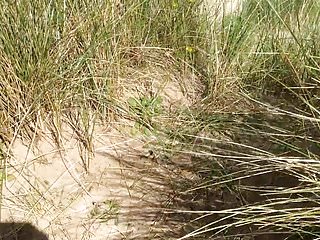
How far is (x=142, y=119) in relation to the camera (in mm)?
2982

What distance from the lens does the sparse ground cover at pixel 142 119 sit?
236 cm

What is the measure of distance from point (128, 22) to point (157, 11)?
281 millimetres

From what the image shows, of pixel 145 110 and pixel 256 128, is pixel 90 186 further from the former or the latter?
pixel 256 128

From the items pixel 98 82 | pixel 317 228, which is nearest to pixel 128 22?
pixel 98 82

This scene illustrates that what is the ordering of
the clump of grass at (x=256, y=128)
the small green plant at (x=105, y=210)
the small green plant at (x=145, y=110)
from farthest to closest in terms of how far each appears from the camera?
the small green plant at (x=145, y=110) → the small green plant at (x=105, y=210) → the clump of grass at (x=256, y=128)

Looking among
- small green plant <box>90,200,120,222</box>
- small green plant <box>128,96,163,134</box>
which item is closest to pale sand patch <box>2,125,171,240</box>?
small green plant <box>90,200,120,222</box>

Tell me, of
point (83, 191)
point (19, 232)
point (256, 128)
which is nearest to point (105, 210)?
point (83, 191)

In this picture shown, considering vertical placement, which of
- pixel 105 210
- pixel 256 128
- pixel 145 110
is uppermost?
pixel 145 110

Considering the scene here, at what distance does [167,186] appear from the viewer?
8.50ft

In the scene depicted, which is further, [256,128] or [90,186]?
[256,128]

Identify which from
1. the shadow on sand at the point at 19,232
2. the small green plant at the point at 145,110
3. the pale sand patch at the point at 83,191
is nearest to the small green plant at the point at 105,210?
the pale sand patch at the point at 83,191

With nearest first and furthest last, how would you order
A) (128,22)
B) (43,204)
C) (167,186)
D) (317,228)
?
(317,228) → (43,204) → (167,186) → (128,22)

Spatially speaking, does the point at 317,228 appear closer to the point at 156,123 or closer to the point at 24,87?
the point at 156,123

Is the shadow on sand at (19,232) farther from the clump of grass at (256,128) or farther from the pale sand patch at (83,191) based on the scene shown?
the clump of grass at (256,128)
